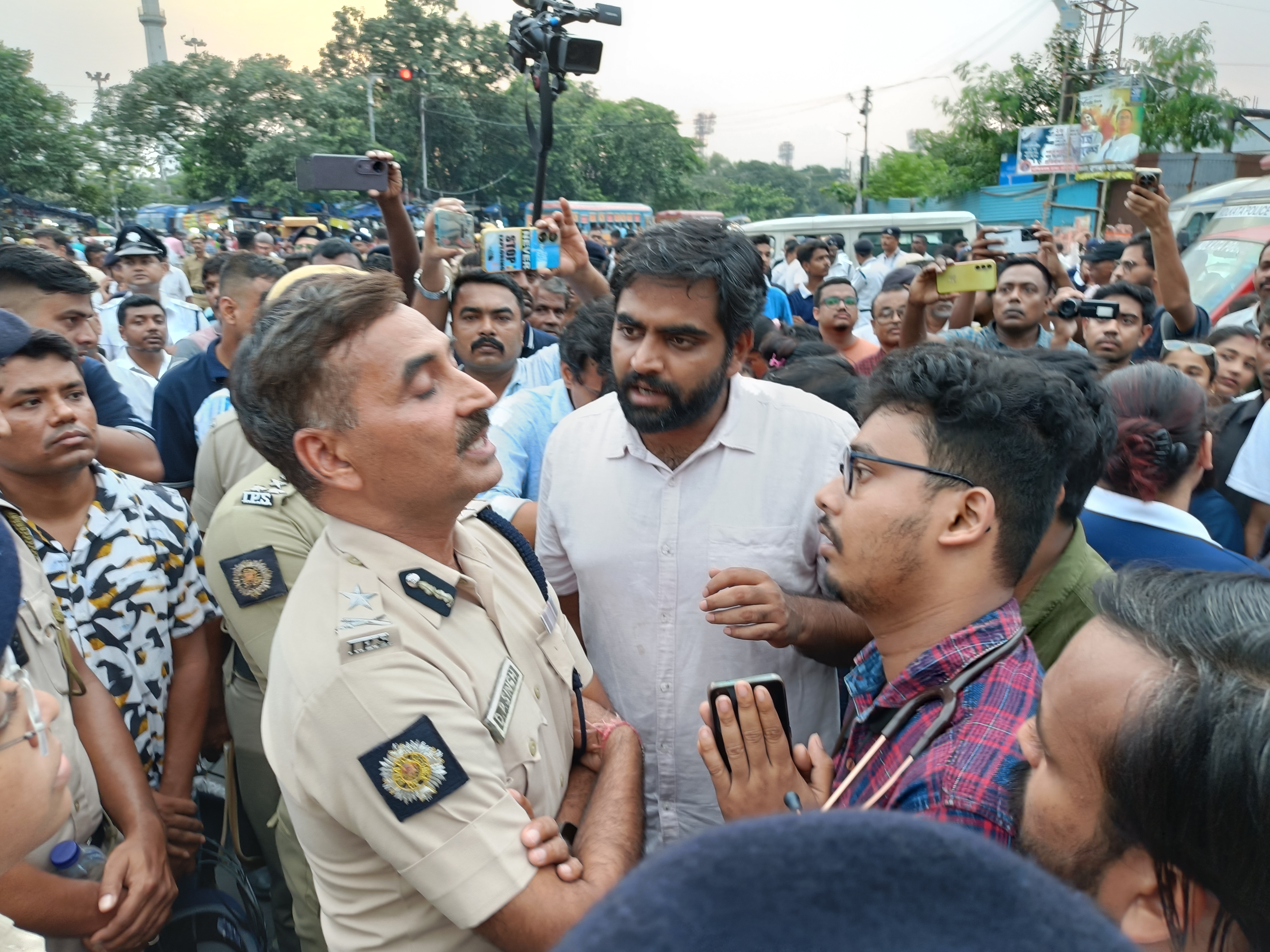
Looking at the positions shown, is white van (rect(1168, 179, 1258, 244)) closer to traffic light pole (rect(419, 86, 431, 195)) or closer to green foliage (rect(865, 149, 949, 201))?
green foliage (rect(865, 149, 949, 201))

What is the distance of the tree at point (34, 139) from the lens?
30109 millimetres

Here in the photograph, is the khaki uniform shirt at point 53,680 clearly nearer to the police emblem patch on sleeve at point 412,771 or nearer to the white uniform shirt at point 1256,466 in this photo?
the police emblem patch on sleeve at point 412,771

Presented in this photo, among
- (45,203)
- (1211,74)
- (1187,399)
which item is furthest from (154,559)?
(1211,74)

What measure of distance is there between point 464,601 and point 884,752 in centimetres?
83

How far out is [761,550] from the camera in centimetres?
211

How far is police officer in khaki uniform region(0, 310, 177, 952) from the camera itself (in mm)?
1775

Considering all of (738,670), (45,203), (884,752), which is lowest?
(738,670)

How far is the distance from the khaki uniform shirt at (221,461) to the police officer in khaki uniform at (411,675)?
1.49 m

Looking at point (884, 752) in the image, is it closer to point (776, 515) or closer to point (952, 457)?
point (952, 457)

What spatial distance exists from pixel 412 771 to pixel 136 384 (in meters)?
4.75

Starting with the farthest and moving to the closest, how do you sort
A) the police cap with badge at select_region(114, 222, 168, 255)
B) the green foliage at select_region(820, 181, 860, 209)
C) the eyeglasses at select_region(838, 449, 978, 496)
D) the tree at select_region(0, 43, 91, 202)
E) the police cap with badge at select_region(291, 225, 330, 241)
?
the green foliage at select_region(820, 181, 860, 209) < the tree at select_region(0, 43, 91, 202) < the police cap with badge at select_region(291, 225, 330, 241) < the police cap with badge at select_region(114, 222, 168, 255) < the eyeglasses at select_region(838, 449, 978, 496)

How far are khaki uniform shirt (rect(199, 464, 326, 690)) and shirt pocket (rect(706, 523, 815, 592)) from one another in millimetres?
1173

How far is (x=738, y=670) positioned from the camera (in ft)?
6.93

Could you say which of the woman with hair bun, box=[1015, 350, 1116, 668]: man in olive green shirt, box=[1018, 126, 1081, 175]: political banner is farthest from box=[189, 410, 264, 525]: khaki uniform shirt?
box=[1018, 126, 1081, 175]: political banner
